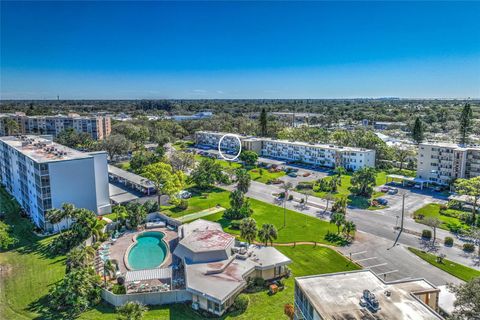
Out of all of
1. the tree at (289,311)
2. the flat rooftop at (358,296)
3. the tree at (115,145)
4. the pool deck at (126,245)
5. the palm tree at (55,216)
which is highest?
the tree at (115,145)

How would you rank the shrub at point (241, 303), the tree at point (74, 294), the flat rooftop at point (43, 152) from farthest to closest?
1. the flat rooftop at point (43, 152)
2. the shrub at point (241, 303)
3. the tree at point (74, 294)

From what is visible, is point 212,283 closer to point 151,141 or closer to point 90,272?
point 90,272

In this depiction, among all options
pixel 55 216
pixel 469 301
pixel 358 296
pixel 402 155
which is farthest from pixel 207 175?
pixel 469 301

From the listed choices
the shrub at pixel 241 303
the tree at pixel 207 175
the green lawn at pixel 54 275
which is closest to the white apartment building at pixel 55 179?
the green lawn at pixel 54 275

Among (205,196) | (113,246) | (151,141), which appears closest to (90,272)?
(113,246)

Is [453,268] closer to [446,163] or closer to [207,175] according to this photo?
[446,163]

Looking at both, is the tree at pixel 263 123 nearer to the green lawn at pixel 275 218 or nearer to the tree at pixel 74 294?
the green lawn at pixel 275 218

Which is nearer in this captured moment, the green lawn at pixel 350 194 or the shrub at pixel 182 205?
the shrub at pixel 182 205
